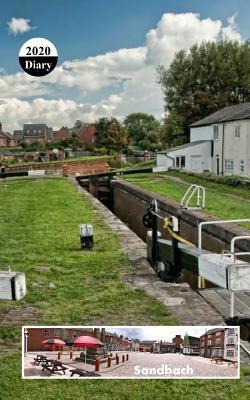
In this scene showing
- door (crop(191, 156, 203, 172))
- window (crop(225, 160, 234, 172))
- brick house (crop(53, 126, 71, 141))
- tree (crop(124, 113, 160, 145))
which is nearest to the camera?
brick house (crop(53, 126, 71, 141))

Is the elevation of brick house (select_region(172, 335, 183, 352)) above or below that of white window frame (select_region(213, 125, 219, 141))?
below

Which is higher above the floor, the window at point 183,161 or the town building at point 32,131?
the town building at point 32,131

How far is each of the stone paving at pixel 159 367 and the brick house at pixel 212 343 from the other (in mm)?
39

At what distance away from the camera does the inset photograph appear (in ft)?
7.24

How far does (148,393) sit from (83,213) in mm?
9239

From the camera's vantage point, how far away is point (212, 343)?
87.9 inches

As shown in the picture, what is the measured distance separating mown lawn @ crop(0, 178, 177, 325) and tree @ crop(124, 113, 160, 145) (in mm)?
52608

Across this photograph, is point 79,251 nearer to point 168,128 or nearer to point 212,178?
point 212,178

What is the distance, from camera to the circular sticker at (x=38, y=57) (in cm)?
285

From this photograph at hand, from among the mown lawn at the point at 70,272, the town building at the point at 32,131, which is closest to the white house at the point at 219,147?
the mown lawn at the point at 70,272

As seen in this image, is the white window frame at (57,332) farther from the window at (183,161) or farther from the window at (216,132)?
the window at (183,161)

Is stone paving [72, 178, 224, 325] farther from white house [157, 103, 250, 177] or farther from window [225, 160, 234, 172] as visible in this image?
window [225, 160, 234, 172]

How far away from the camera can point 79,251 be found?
23.2 feet

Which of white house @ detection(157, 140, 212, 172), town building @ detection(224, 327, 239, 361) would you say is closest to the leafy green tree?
white house @ detection(157, 140, 212, 172)
